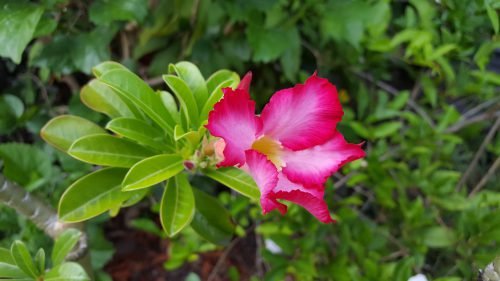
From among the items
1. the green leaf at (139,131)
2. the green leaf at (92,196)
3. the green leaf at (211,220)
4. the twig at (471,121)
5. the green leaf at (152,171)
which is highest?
the green leaf at (139,131)

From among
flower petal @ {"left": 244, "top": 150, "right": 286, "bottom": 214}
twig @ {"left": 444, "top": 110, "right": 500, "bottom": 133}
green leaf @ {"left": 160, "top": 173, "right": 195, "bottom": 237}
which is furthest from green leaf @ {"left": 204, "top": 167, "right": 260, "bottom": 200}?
twig @ {"left": 444, "top": 110, "right": 500, "bottom": 133}

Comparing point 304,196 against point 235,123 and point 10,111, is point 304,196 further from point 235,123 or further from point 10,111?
point 10,111

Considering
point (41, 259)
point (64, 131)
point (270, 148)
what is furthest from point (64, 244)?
point (270, 148)

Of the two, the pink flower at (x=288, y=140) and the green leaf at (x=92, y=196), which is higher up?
the pink flower at (x=288, y=140)

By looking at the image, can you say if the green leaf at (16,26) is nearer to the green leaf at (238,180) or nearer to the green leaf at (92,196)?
the green leaf at (92,196)

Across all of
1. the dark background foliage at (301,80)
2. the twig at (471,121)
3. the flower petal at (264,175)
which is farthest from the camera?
the twig at (471,121)

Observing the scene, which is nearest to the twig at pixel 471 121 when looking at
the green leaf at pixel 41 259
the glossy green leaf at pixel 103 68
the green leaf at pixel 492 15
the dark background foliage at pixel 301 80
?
the dark background foliage at pixel 301 80
